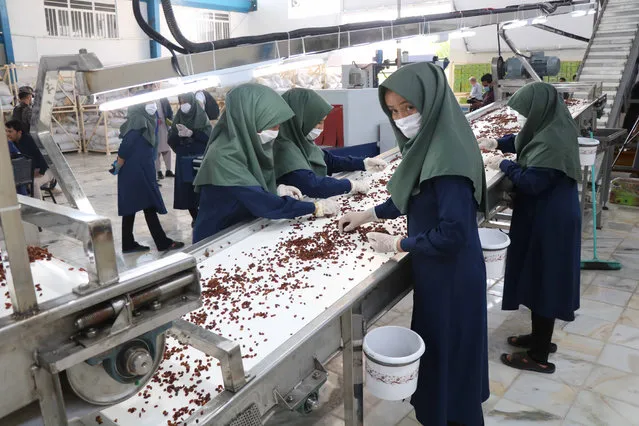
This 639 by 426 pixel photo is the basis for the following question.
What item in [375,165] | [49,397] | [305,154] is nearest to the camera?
[49,397]

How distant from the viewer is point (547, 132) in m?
2.89

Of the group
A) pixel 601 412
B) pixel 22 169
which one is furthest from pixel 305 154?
pixel 22 169

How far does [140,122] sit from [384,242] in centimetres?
366

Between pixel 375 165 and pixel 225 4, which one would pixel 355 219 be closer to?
pixel 375 165

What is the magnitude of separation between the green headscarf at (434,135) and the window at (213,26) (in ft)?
59.8

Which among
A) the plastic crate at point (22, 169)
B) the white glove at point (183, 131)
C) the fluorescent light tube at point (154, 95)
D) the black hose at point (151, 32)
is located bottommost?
the plastic crate at point (22, 169)

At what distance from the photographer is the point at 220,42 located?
1865mm

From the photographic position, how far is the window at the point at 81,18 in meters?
14.4

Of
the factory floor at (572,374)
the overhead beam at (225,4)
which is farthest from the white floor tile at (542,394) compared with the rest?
the overhead beam at (225,4)

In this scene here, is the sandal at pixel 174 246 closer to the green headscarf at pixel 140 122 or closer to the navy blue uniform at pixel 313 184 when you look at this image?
the green headscarf at pixel 140 122

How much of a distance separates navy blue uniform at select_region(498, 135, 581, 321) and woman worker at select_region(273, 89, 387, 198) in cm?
100

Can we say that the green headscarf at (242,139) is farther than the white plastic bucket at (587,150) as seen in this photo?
No

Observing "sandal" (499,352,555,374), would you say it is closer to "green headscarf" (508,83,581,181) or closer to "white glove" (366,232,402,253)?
"green headscarf" (508,83,581,181)

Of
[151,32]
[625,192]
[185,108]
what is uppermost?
[151,32]
